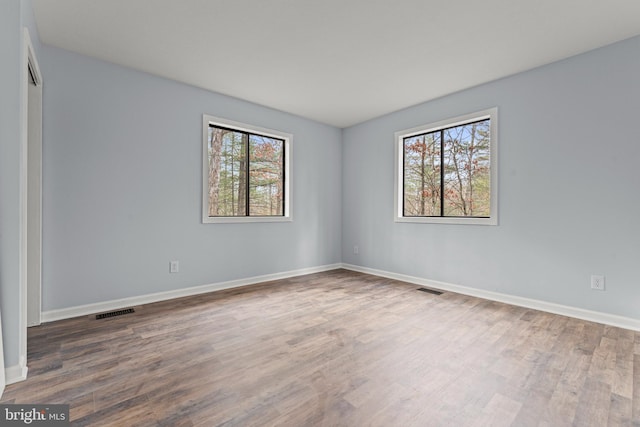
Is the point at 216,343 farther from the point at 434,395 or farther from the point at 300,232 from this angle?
the point at 300,232

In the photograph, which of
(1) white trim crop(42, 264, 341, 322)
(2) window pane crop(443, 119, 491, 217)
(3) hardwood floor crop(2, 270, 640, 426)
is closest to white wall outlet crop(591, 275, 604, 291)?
(3) hardwood floor crop(2, 270, 640, 426)

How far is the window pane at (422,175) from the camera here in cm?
422

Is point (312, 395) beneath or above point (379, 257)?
beneath

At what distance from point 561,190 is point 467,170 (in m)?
1.09

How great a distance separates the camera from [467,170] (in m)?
3.88

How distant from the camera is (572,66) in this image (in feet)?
9.58

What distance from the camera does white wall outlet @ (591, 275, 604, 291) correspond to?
9.01ft

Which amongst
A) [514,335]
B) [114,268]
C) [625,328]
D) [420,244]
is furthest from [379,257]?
[114,268]

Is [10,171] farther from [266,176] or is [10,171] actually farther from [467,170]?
[467,170]

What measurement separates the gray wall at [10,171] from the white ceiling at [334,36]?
0.75m

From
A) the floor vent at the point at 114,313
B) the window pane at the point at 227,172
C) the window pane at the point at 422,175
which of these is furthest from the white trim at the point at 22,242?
the window pane at the point at 422,175

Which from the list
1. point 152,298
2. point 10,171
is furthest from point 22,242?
point 152,298

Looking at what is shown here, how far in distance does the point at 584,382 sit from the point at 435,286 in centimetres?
223

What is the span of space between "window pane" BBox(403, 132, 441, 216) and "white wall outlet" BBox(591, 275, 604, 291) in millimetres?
1782
